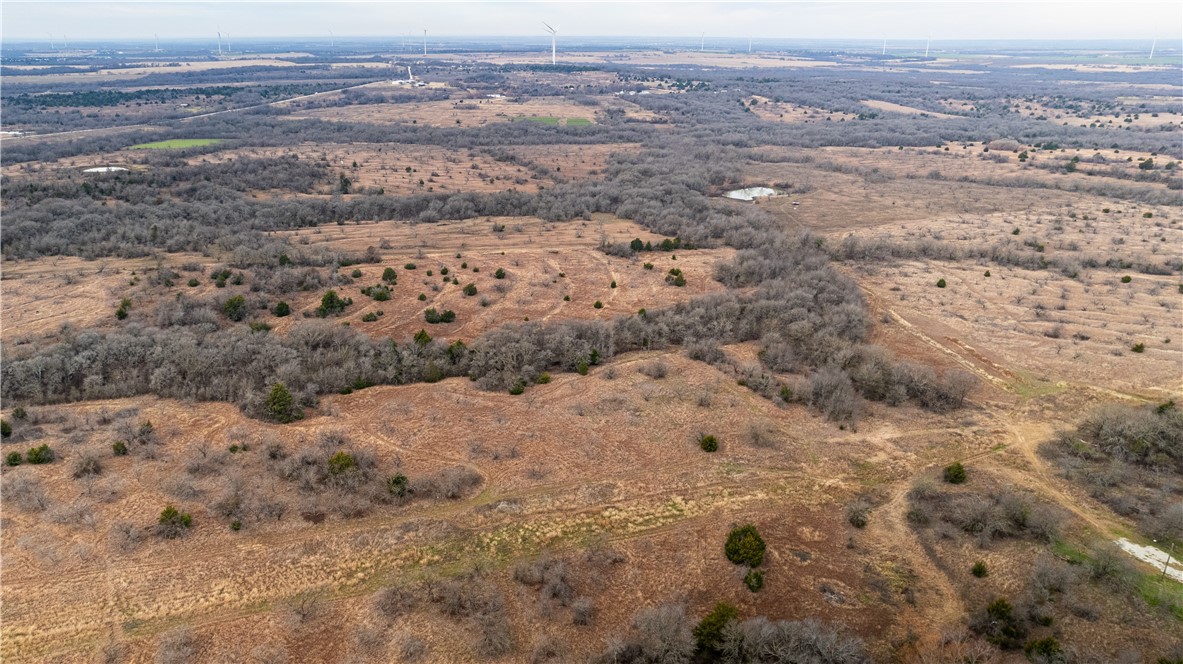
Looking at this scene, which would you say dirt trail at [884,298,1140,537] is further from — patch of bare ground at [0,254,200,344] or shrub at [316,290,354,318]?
patch of bare ground at [0,254,200,344]

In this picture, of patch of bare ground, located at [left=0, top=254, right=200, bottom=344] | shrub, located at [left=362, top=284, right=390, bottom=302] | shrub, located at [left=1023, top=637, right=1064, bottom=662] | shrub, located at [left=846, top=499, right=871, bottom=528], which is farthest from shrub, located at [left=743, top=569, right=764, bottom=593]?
patch of bare ground, located at [left=0, top=254, right=200, bottom=344]

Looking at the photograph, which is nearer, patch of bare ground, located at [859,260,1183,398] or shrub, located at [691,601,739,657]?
shrub, located at [691,601,739,657]

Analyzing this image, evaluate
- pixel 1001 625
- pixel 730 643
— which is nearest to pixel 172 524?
pixel 730 643

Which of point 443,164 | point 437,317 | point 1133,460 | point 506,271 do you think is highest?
point 443,164

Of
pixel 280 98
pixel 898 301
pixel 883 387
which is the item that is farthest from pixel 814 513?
pixel 280 98

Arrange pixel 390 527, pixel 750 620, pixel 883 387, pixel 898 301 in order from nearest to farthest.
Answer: pixel 750 620 → pixel 390 527 → pixel 883 387 → pixel 898 301

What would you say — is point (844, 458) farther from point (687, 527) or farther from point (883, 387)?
point (687, 527)

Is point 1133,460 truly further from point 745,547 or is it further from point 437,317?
point 437,317
